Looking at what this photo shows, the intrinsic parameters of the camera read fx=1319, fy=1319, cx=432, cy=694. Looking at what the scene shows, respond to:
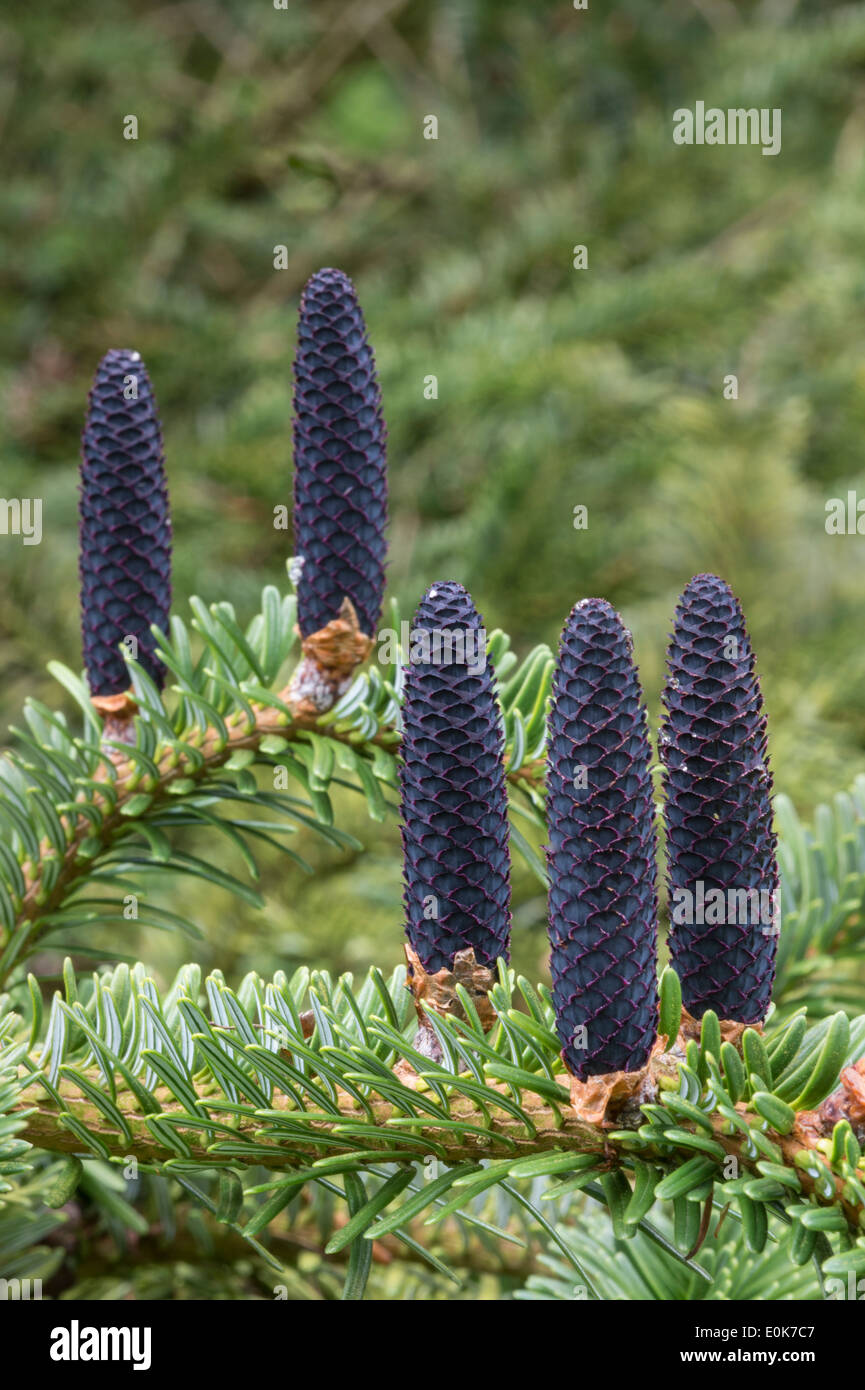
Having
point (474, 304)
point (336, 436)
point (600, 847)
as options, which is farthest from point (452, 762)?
point (474, 304)

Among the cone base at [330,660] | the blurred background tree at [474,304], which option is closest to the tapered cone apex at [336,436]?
the cone base at [330,660]

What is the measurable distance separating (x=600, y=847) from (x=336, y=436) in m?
0.21

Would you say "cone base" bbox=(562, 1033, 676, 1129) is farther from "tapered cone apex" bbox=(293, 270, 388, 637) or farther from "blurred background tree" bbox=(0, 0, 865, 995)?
"blurred background tree" bbox=(0, 0, 865, 995)

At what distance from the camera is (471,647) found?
38cm

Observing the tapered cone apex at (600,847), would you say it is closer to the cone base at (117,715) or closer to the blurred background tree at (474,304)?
the cone base at (117,715)

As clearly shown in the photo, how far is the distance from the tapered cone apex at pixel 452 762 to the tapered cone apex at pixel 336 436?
12 centimetres

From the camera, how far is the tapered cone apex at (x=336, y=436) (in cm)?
49

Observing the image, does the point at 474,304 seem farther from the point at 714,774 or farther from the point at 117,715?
the point at 714,774

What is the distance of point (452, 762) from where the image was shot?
0.38 meters

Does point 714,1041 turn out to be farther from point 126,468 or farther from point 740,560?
point 740,560

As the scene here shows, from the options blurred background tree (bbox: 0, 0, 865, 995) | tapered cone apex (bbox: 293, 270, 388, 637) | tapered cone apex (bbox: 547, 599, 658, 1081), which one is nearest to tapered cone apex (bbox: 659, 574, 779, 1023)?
tapered cone apex (bbox: 547, 599, 658, 1081)

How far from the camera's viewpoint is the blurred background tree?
3.33 feet
